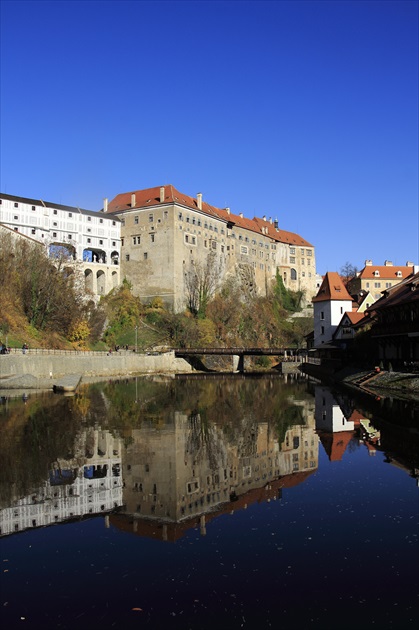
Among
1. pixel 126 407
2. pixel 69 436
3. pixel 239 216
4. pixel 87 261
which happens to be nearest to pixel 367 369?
pixel 126 407

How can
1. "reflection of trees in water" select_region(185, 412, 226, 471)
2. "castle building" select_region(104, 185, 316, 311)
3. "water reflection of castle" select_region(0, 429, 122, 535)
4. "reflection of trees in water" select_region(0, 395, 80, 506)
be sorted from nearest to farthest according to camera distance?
"water reflection of castle" select_region(0, 429, 122, 535) < "reflection of trees in water" select_region(0, 395, 80, 506) < "reflection of trees in water" select_region(185, 412, 226, 471) < "castle building" select_region(104, 185, 316, 311)

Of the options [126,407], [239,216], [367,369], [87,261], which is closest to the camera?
[126,407]

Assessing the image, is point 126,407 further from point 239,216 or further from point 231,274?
point 239,216

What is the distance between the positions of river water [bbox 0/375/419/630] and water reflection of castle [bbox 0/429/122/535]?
0.05m

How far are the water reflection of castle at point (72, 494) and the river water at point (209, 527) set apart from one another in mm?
47

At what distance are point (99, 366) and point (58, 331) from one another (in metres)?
7.33

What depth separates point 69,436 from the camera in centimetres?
1816

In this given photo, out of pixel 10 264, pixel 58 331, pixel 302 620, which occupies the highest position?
pixel 10 264

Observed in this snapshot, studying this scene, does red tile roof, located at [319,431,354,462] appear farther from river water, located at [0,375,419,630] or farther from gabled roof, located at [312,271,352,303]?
gabled roof, located at [312,271,352,303]

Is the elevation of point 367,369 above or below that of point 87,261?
below

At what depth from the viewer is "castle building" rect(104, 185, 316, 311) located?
71.4 m

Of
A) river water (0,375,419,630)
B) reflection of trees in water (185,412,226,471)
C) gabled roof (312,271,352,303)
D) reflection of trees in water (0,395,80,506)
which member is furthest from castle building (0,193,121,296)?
river water (0,375,419,630)

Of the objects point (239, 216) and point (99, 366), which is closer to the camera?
point (99, 366)

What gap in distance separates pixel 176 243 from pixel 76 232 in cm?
1221
